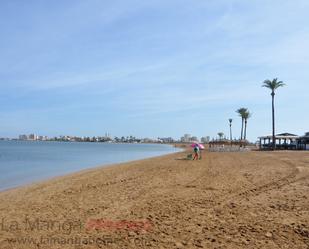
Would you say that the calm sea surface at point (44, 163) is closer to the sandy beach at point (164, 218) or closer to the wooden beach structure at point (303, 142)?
the sandy beach at point (164, 218)

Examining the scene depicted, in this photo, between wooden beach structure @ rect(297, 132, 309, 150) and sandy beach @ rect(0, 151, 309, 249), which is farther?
wooden beach structure @ rect(297, 132, 309, 150)

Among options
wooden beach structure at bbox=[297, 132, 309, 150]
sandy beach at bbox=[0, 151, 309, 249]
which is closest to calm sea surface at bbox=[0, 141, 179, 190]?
sandy beach at bbox=[0, 151, 309, 249]

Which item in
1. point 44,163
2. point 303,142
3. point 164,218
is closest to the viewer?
point 164,218

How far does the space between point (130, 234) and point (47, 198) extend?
5328 mm

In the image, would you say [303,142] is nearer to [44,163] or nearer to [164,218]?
[44,163]

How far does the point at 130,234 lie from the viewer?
244 inches

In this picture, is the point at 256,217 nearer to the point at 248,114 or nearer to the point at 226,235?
the point at 226,235

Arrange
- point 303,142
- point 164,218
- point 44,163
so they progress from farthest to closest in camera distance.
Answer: point 303,142
point 44,163
point 164,218

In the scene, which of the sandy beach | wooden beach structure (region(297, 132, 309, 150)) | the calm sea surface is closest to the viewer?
the sandy beach

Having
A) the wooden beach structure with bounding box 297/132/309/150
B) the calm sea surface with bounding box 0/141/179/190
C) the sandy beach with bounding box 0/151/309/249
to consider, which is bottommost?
the calm sea surface with bounding box 0/141/179/190

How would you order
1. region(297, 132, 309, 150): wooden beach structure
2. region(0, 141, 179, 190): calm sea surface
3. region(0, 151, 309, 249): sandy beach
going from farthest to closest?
region(297, 132, 309, 150): wooden beach structure
region(0, 141, 179, 190): calm sea surface
region(0, 151, 309, 249): sandy beach

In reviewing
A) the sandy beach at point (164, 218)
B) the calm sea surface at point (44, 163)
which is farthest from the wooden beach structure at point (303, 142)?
the sandy beach at point (164, 218)

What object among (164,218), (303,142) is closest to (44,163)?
(164,218)

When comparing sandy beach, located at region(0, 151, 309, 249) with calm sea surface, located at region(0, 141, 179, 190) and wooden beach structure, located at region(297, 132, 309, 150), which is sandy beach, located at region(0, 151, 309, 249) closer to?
calm sea surface, located at region(0, 141, 179, 190)
